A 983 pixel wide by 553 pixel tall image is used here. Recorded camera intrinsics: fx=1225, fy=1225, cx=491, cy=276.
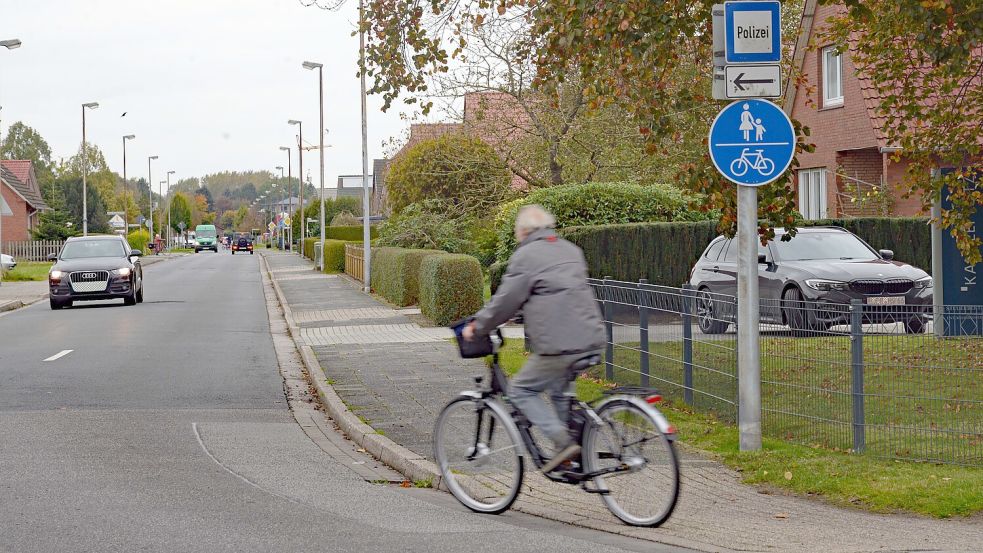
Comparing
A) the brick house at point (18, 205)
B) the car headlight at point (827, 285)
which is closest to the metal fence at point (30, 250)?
the brick house at point (18, 205)

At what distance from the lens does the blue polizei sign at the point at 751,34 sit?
26.9 feet

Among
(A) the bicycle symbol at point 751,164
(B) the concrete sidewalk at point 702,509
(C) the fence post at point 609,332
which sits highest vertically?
(A) the bicycle symbol at point 751,164

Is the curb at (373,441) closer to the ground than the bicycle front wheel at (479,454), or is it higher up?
closer to the ground

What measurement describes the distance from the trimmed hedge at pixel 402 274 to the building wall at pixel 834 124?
383 inches

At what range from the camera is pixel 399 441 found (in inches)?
365

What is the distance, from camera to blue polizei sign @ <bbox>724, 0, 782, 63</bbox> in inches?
323

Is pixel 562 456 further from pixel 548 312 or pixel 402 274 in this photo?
pixel 402 274

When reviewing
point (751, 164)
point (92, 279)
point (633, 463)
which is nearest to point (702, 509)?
point (633, 463)

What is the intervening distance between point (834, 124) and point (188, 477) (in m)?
24.1

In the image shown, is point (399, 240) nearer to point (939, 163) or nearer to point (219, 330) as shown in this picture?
point (219, 330)

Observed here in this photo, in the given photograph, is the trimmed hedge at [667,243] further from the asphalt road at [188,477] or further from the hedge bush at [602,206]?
the asphalt road at [188,477]

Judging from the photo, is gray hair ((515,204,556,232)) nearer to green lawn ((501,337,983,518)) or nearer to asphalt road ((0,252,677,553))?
asphalt road ((0,252,677,553))

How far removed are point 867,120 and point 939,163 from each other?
14.4m

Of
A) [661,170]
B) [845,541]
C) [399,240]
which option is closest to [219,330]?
[399,240]
